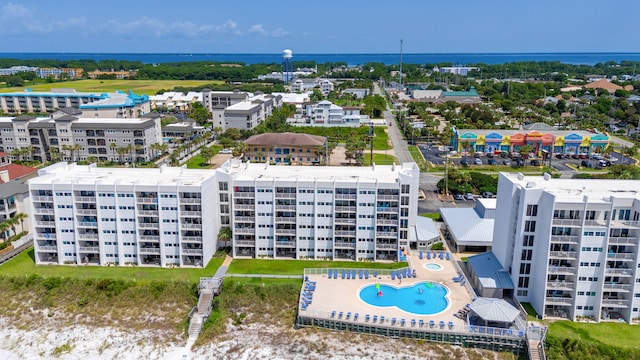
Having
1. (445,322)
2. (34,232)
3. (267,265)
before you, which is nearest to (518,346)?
(445,322)

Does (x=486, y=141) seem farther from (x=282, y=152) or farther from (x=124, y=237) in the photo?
(x=124, y=237)

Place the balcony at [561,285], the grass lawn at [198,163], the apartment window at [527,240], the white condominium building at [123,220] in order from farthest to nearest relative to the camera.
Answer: the grass lawn at [198,163], the white condominium building at [123,220], the apartment window at [527,240], the balcony at [561,285]

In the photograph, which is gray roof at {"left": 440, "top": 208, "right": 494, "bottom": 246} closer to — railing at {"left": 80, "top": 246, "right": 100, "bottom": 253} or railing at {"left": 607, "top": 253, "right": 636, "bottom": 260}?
railing at {"left": 607, "top": 253, "right": 636, "bottom": 260}

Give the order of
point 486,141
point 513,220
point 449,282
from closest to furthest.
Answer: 1. point 513,220
2. point 449,282
3. point 486,141

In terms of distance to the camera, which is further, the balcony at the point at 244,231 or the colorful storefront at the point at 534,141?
the colorful storefront at the point at 534,141

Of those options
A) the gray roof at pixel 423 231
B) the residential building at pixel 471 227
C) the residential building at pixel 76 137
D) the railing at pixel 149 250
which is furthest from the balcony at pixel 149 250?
the residential building at pixel 76 137

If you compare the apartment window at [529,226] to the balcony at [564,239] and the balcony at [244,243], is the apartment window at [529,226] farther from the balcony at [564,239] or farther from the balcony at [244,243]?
the balcony at [244,243]

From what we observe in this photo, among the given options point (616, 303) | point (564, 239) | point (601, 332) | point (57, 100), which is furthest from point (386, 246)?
point (57, 100)

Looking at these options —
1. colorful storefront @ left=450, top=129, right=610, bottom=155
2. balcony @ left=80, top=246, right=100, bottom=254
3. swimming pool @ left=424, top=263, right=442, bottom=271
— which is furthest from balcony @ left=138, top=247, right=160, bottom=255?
colorful storefront @ left=450, top=129, right=610, bottom=155
